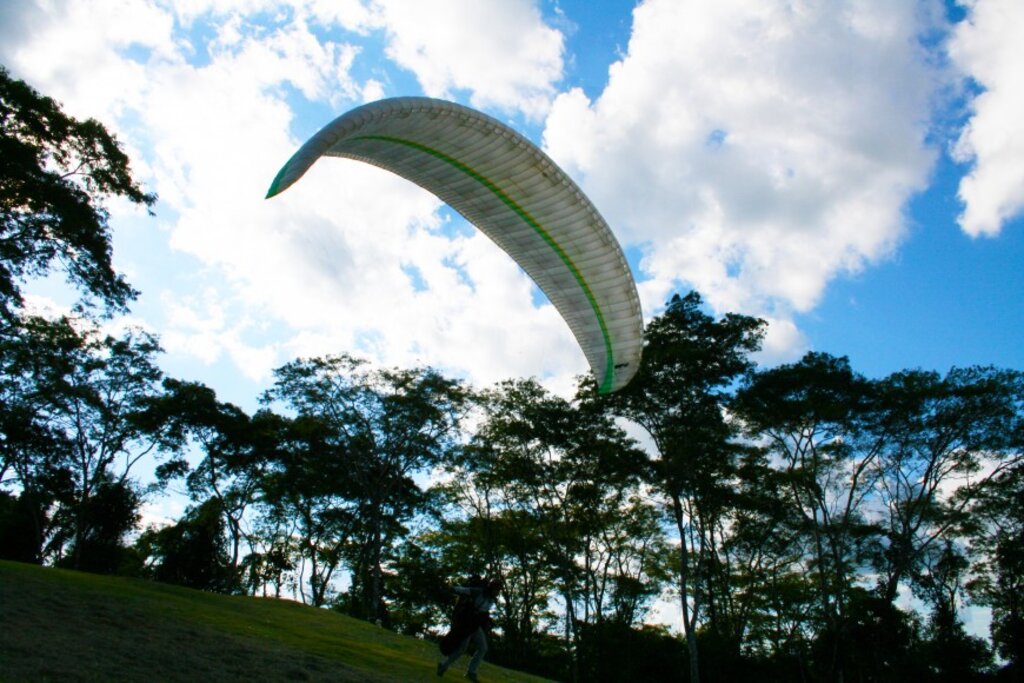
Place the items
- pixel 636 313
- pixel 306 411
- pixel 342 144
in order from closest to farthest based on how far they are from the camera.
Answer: pixel 342 144, pixel 636 313, pixel 306 411

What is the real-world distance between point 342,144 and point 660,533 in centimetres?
3082

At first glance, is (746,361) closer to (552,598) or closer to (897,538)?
(897,538)

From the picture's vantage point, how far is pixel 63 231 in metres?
17.0

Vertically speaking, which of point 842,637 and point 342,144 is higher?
point 342,144

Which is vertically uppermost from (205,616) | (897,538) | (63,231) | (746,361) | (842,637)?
(746,361)

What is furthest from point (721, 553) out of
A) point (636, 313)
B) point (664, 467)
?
point (636, 313)

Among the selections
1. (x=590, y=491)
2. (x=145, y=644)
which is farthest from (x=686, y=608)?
(x=145, y=644)

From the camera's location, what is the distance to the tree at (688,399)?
1025 inches

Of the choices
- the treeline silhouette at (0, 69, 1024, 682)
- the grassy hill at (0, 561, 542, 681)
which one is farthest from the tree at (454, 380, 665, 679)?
the grassy hill at (0, 561, 542, 681)

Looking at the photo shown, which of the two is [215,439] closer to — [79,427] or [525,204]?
[79,427]

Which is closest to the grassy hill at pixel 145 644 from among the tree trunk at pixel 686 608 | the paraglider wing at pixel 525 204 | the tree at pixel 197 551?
the paraglider wing at pixel 525 204

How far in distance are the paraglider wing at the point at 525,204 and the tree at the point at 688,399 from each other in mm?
11896

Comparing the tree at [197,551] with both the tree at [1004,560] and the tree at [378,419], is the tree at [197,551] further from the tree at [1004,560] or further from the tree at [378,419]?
the tree at [1004,560]

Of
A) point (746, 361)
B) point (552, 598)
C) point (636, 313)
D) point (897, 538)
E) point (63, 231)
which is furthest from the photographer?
point (552, 598)
